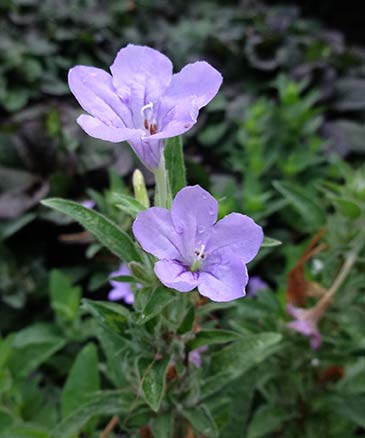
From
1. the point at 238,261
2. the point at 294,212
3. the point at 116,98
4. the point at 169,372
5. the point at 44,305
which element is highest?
the point at 116,98

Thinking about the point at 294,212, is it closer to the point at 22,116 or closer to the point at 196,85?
the point at 22,116

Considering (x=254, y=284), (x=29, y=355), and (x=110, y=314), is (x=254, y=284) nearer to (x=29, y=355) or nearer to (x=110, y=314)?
(x=29, y=355)

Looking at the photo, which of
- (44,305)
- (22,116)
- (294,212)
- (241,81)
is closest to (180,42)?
(241,81)

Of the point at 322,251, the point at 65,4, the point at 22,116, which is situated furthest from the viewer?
the point at 65,4

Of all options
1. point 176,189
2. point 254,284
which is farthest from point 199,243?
point 254,284

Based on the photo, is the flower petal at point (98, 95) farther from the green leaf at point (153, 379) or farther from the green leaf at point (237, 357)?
the green leaf at point (237, 357)

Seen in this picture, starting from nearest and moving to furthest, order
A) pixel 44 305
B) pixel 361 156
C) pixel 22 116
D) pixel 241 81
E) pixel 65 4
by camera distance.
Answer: pixel 44 305, pixel 22 116, pixel 361 156, pixel 241 81, pixel 65 4

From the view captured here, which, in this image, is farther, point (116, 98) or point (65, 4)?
point (65, 4)
